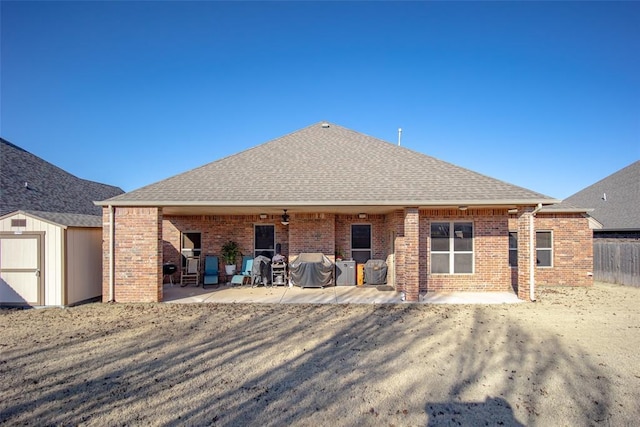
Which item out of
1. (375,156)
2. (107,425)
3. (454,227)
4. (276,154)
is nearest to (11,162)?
(276,154)

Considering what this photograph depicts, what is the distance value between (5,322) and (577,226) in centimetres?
1638

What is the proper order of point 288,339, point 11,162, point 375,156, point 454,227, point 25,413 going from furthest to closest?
point 11,162, point 375,156, point 454,227, point 288,339, point 25,413

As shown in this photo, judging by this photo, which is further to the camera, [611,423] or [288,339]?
[288,339]

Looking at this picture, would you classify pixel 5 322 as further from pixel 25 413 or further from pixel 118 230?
pixel 25 413

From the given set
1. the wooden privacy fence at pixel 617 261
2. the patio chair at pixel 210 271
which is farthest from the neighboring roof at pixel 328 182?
the wooden privacy fence at pixel 617 261

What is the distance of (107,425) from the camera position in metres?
3.54

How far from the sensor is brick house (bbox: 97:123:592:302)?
9258 millimetres

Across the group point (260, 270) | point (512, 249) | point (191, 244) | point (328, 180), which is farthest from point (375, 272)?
point (191, 244)

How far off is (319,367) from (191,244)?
8926 millimetres

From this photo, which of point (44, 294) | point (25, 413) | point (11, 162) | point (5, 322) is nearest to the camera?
point (25, 413)

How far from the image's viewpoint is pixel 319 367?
507 centimetres

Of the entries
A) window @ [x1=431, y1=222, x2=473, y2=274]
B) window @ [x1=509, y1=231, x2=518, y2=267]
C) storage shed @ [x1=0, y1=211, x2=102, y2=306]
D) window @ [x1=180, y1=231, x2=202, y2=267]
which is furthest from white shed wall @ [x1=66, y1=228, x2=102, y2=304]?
window @ [x1=509, y1=231, x2=518, y2=267]

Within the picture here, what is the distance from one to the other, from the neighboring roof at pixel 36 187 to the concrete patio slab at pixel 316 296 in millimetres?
6857

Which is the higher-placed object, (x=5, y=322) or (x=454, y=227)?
(x=454, y=227)
